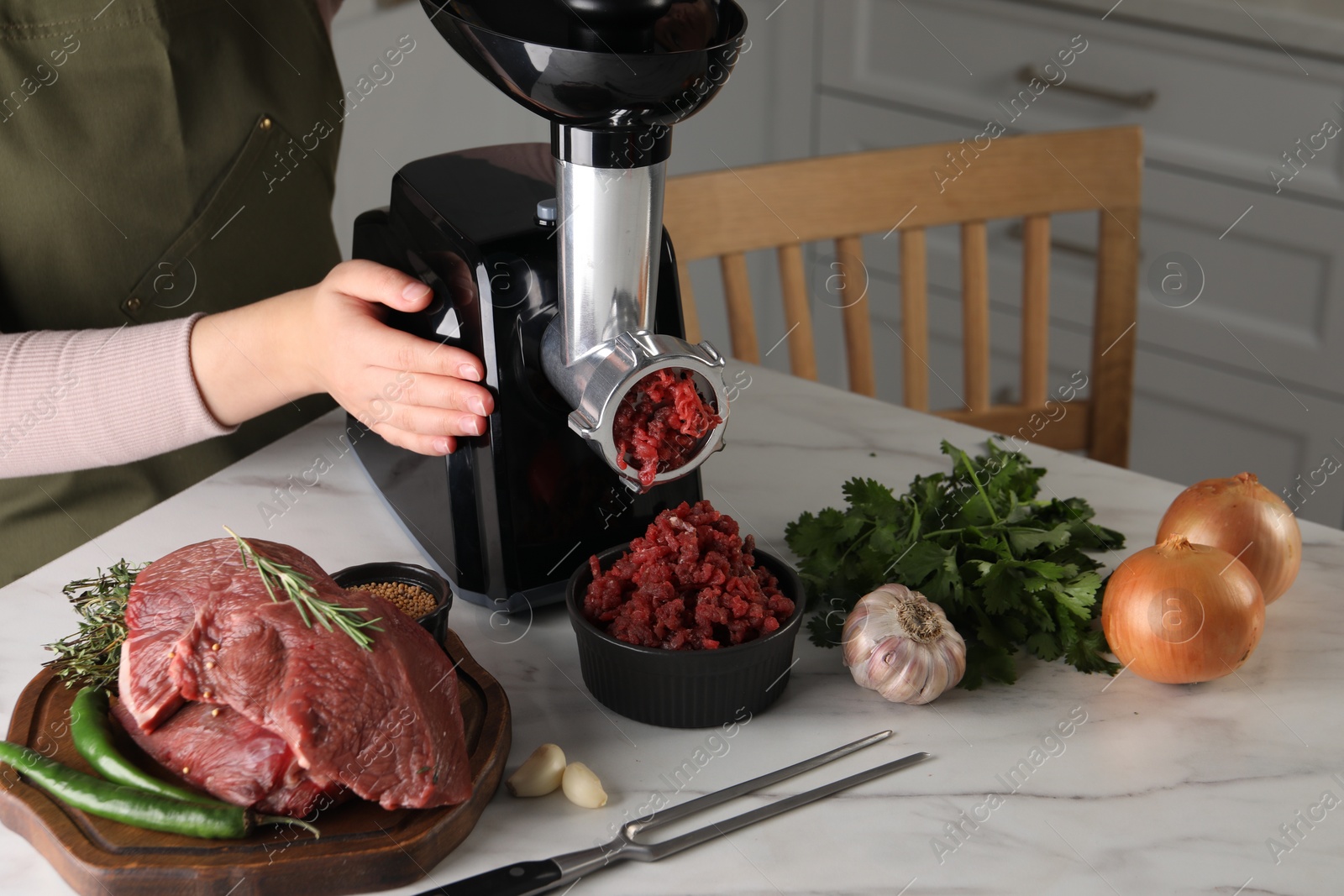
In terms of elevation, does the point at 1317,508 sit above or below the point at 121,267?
below

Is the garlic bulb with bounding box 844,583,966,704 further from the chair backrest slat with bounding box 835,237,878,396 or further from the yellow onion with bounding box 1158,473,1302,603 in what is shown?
the chair backrest slat with bounding box 835,237,878,396

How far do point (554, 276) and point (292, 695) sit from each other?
347 millimetres

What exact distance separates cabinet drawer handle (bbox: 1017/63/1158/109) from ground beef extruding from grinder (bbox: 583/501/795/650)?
1.59 meters

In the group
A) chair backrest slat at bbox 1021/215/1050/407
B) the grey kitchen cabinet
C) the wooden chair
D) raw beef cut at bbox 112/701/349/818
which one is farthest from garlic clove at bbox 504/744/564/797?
the grey kitchen cabinet

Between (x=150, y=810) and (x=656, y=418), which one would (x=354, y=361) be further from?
(x=150, y=810)

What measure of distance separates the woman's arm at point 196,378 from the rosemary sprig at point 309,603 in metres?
0.19

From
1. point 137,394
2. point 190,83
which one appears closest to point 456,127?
point 190,83

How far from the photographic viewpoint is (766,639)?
795mm

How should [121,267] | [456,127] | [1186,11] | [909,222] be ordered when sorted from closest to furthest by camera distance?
[121,267]
[909,222]
[1186,11]
[456,127]

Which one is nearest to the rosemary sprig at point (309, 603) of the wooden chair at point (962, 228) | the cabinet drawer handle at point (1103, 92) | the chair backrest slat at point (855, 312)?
the wooden chair at point (962, 228)

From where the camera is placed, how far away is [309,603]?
73 centimetres

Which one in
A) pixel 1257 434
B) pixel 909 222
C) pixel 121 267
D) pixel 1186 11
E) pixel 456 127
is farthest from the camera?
pixel 456 127

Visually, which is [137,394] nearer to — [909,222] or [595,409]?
[595,409]

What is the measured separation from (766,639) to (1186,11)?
1676 mm
